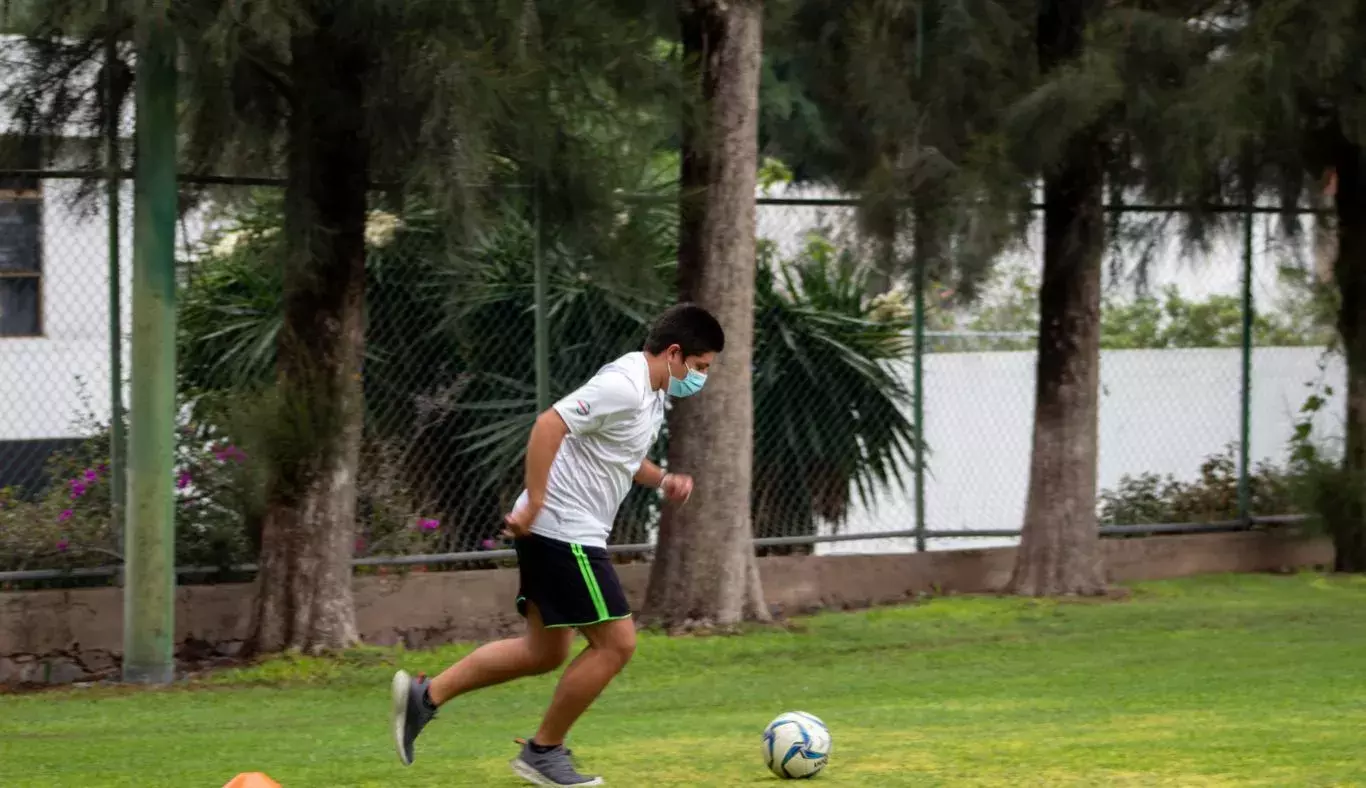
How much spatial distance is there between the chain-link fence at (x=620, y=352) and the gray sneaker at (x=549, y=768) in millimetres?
3597

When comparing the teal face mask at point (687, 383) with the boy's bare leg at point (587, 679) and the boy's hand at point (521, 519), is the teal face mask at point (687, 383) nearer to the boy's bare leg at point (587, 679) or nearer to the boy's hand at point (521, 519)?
the boy's hand at point (521, 519)

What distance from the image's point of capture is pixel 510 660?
6934mm

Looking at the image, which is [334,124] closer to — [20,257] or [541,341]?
[20,257]

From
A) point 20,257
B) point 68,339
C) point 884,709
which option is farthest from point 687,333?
point 20,257

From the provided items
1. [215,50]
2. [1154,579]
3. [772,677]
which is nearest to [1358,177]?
[1154,579]

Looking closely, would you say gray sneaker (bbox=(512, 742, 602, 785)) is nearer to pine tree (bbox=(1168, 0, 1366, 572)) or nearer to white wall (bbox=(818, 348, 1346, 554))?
pine tree (bbox=(1168, 0, 1366, 572))

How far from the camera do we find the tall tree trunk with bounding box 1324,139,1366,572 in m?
14.5

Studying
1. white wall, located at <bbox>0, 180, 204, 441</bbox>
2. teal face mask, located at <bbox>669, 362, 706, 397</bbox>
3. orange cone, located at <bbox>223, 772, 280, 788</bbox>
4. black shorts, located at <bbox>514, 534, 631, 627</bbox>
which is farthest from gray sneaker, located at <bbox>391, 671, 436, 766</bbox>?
white wall, located at <bbox>0, 180, 204, 441</bbox>

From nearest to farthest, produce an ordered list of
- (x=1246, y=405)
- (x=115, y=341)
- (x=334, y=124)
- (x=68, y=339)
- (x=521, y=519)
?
(x=521, y=519)
(x=334, y=124)
(x=115, y=341)
(x=68, y=339)
(x=1246, y=405)

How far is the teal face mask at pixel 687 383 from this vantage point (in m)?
6.88

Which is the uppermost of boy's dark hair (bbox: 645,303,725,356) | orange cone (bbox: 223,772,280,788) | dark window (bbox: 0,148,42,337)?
dark window (bbox: 0,148,42,337)

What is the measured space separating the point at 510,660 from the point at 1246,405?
984cm

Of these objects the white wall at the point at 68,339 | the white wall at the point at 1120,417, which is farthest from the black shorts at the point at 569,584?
the white wall at the point at 1120,417

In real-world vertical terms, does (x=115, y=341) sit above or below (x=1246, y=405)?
above
